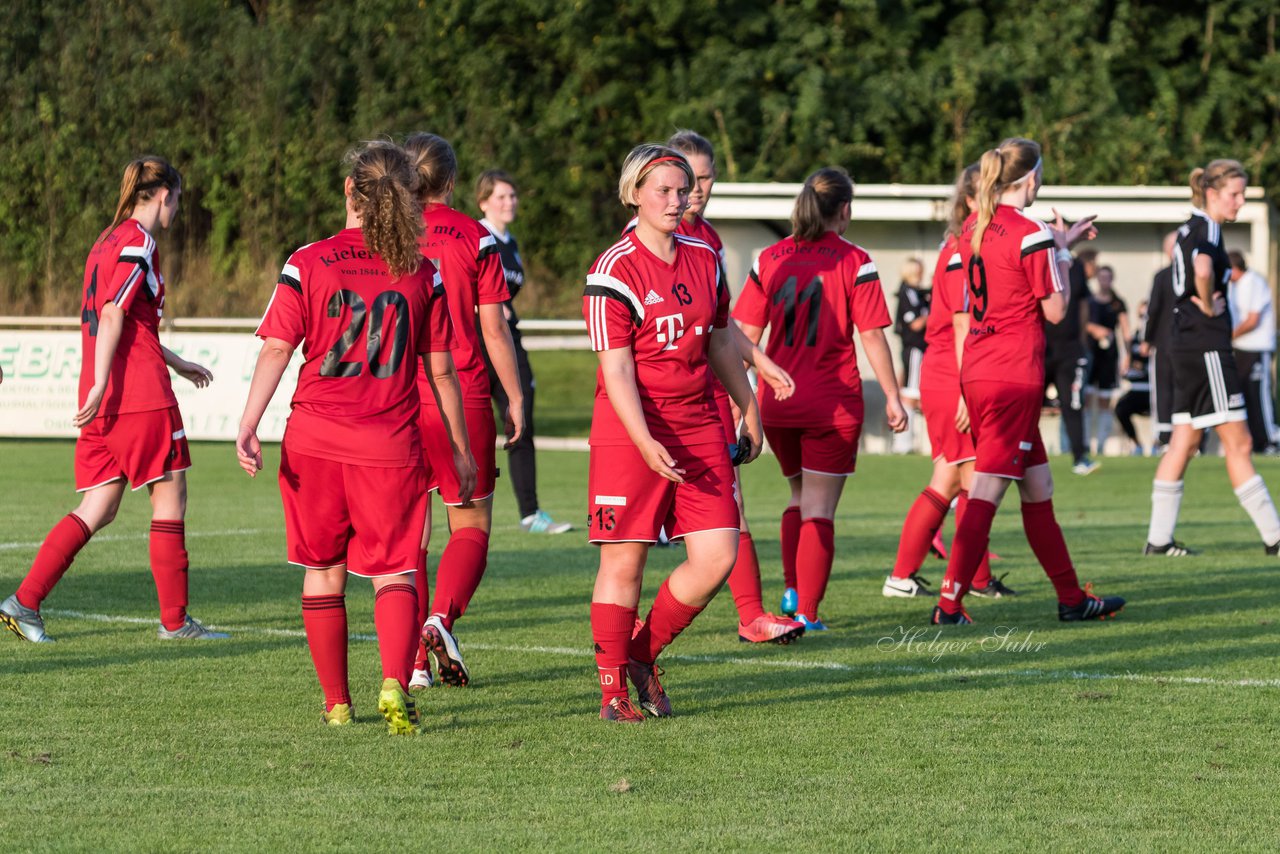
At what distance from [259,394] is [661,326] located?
1.27m

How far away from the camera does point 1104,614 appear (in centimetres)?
833

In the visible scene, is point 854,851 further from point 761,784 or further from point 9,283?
point 9,283

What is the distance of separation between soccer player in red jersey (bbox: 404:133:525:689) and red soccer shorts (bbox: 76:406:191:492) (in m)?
1.29

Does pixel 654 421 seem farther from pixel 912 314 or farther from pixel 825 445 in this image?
pixel 912 314

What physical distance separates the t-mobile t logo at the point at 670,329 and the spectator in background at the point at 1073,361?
38.5ft

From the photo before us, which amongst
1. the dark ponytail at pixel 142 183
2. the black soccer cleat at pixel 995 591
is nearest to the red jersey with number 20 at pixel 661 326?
the dark ponytail at pixel 142 183

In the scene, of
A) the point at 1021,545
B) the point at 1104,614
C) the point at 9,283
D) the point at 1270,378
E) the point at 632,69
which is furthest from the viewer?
the point at 632,69

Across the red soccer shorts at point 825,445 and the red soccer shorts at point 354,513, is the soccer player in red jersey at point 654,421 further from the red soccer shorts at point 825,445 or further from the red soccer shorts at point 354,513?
the red soccer shorts at point 825,445

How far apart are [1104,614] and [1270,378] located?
1186cm

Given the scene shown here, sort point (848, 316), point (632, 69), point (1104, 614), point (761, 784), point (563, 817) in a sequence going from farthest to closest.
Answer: point (632, 69) → point (1104, 614) → point (848, 316) → point (761, 784) → point (563, 817)

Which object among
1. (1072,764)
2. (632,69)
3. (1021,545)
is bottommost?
(1021,545)

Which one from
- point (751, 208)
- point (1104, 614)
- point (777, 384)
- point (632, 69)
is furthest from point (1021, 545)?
point (632, 69)

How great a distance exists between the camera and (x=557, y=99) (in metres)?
36.2

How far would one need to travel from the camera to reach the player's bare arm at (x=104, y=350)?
722 cm
